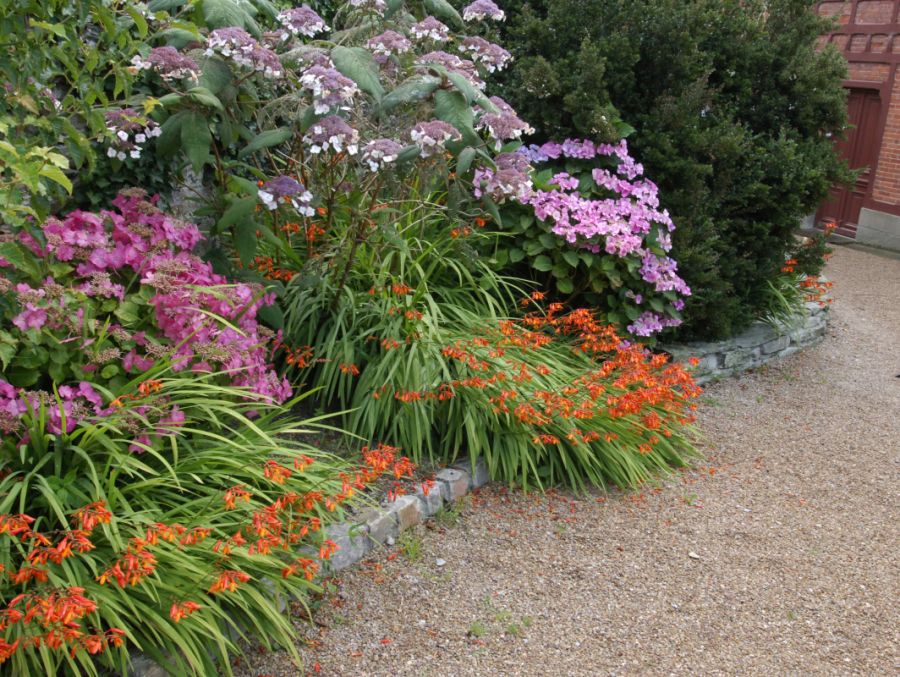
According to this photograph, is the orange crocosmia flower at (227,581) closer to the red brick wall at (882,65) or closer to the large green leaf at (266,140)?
the large green leaf at (266,140)

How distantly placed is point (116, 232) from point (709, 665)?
2.50 metres

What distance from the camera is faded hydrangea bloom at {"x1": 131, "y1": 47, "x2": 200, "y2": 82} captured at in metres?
2.98

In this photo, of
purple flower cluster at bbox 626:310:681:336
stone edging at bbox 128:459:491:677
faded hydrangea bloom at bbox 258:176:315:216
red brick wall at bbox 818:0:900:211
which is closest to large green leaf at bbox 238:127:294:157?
faded hydrangea bloom at bbox 258:176:315:216

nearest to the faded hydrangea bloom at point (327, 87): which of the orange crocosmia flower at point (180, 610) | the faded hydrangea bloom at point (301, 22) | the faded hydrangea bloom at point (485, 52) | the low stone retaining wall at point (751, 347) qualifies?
the faded hydrangea bloom at point (301, 22)

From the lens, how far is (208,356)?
285 centimetres

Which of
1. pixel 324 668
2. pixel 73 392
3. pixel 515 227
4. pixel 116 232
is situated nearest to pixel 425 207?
pixel 515 227

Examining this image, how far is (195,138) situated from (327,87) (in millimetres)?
522

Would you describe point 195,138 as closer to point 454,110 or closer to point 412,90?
point 412,90

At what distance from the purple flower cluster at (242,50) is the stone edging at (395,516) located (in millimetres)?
1641

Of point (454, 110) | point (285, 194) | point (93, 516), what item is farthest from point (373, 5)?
point (93, 516)

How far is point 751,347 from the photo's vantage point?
566cm

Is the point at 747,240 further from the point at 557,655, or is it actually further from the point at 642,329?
the point at 557,655

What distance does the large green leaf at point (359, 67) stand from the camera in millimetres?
3262

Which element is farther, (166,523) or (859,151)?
(859,151)
